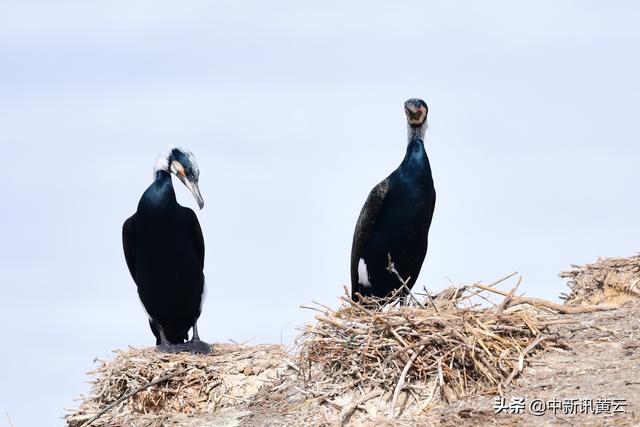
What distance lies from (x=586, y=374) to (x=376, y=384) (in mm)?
1358

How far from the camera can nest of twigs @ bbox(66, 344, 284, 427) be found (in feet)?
33.7

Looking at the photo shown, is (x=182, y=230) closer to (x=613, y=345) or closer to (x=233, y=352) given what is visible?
(x=233, y=352)

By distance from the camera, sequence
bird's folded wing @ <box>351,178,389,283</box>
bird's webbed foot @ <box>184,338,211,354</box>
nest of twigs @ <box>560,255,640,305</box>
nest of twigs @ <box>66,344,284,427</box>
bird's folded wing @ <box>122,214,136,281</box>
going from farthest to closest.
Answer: bird's folded wing @ <box>122,214,136,281</box>
bird's folded wing @ <box>351,178,389,283</box>
bird's webbed foot @ <box>184,338,211,354</box>
nest of twigs @ <box>560,255,640,305</box>
nest of twigs @ <box>66,344,284,427</box>

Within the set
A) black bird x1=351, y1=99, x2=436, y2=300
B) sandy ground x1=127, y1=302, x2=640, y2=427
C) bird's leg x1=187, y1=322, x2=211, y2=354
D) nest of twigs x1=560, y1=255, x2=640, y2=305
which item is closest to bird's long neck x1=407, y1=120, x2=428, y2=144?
black bird x1=351, y1=99, x2=436, y2=300

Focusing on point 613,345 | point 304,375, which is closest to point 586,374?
point 613,345

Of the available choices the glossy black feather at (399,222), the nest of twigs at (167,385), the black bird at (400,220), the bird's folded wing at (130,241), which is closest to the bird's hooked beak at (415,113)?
the black bird at (400,220)

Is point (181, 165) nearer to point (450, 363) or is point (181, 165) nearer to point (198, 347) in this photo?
point (198, 347)

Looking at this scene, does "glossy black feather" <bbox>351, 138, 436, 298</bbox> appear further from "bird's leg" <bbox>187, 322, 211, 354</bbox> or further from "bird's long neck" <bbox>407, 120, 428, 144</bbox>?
"bird's leg" <bbox>187, 322, 211, 354</bbox>

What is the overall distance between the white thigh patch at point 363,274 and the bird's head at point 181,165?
1.91m

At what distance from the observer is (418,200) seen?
11.6 metres

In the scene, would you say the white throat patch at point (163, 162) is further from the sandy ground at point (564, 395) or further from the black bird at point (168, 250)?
the sandy ground at point (564, 395)

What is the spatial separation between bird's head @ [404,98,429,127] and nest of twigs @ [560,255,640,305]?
2.06 m

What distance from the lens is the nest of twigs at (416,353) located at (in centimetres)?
812

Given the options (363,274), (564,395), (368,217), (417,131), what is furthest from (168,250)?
(564,395)
